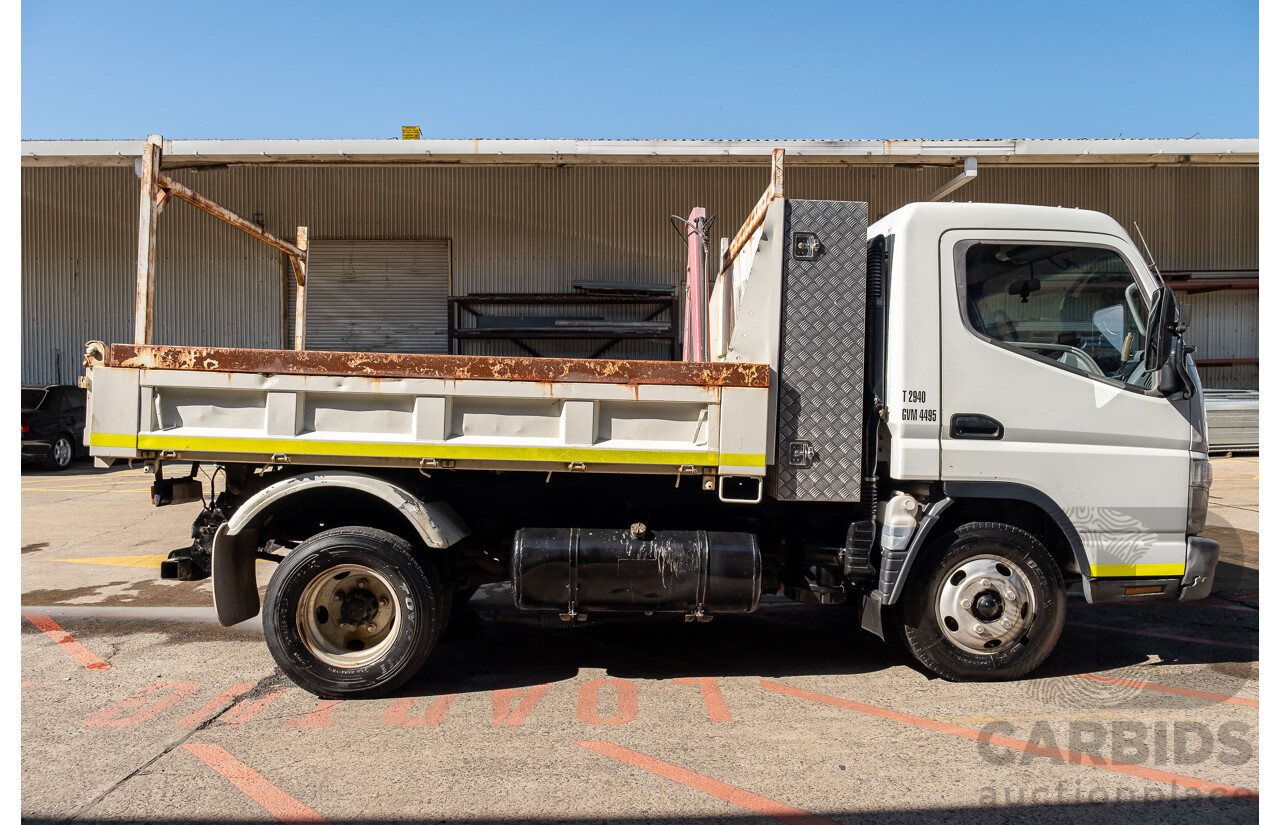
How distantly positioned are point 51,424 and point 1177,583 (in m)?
17.4

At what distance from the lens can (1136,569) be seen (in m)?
4.42

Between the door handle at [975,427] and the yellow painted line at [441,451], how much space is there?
116 cm

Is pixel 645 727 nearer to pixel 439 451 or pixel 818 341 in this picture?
pixel 439 451

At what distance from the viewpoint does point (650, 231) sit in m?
15.5

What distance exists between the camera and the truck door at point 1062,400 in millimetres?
4336

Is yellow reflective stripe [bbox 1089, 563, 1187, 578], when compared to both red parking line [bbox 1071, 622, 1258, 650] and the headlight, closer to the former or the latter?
the headlight

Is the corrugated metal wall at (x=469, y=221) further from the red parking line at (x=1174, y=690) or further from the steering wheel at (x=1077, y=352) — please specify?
the red parking line at (x=1174, y=690)

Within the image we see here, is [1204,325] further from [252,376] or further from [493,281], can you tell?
[252,376]

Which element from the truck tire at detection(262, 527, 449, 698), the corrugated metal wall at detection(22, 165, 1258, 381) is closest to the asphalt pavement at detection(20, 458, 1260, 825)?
the truck tire at detection(262, 527, 449, 698)

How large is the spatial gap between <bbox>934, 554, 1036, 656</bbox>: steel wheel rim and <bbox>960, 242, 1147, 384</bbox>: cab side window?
1259mm

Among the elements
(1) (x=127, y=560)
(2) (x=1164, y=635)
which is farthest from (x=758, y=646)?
(1) (x=127, y=560)

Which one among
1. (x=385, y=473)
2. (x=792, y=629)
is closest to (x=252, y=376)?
(x=385, y=473)

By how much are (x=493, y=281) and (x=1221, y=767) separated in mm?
14041

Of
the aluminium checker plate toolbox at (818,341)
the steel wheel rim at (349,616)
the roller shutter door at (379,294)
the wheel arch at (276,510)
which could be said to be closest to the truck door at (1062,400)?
the aluminium checker plate toolbox at (818,341)
